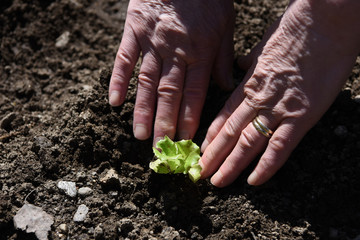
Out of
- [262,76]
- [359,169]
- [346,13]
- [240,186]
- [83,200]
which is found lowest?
[83,200]

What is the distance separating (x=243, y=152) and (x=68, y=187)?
1142 millimetres

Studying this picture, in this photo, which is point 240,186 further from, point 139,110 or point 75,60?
point 75,60

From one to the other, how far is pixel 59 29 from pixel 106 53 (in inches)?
21.0

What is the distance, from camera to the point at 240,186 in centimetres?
258

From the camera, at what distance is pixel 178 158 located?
7.83 ft

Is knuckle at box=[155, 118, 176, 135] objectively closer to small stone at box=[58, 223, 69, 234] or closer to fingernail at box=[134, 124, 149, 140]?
fingernail at box=[134, 124, 149, 140]

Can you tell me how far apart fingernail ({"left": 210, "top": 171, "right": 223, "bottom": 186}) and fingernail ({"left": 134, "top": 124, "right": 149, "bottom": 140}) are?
1.76 feet

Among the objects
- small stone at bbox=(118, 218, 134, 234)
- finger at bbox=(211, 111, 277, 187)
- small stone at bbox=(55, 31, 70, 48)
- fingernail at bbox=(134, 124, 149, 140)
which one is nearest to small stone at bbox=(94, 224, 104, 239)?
small stone at bbox=(118, 218, 134, 234)

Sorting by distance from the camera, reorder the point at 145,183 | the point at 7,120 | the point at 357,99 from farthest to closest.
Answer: the point at 7,120 < the point at 357,99 < the point at 145,183

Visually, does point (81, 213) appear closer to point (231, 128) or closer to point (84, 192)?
point (84, 192)

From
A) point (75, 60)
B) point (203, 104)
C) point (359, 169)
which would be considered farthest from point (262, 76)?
point (75, 60)

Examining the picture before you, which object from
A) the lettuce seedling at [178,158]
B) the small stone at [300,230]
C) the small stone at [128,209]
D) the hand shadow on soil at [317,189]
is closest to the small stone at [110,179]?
the small stone at [128,209]

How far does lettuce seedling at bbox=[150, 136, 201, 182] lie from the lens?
241 centimetres

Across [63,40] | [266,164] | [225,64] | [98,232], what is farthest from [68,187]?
[63,40]
